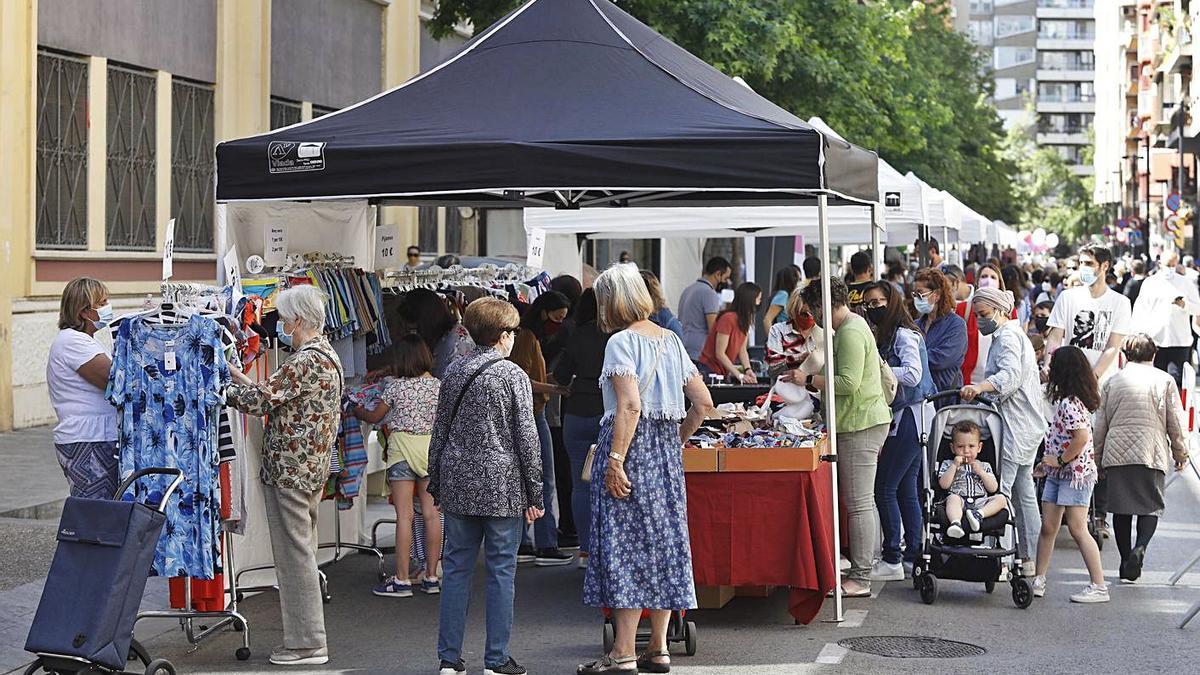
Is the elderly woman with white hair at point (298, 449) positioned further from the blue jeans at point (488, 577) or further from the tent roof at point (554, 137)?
the tent roof at point (554, 137)

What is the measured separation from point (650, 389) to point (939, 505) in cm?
292

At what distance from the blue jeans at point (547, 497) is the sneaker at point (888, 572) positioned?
2.13 meters

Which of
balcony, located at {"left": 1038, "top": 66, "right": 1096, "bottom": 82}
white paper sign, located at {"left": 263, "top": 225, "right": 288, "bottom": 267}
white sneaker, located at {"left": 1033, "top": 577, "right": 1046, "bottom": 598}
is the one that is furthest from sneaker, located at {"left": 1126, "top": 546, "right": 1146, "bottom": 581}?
balcony, located at {"left": 1038, "top": 66, "right": 1096, "bottom": 82}

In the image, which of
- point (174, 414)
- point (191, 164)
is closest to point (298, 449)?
point (174, 414)

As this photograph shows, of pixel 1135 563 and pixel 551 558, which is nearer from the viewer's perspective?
pixel 1135 563

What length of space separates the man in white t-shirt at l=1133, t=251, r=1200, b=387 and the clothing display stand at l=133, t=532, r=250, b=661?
12.2 m

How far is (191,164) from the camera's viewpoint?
19.9 metres

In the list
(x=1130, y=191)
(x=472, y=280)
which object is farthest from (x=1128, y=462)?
(x=1130, y=191)

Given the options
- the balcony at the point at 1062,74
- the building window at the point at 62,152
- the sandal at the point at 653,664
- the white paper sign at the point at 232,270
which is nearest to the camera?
the sandal at the point at 653,664

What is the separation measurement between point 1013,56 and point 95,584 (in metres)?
172

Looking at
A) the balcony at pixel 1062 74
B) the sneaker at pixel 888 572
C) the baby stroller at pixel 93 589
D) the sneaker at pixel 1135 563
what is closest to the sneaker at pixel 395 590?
the sneaker at pixel 888 572

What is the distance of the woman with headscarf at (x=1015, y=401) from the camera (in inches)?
402

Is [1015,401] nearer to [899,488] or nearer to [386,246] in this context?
[899,488]

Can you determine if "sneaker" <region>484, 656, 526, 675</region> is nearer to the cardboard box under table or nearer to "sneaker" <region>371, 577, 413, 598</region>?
the cardboard box under table
